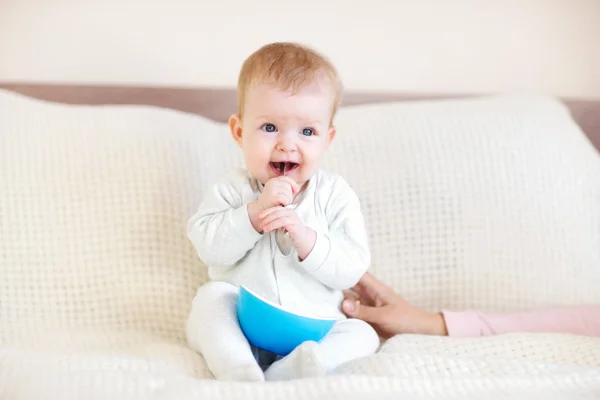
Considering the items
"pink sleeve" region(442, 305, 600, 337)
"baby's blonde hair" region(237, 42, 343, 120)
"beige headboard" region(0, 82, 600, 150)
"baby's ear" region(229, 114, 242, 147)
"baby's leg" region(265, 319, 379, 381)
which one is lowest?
"pink sleeve" region(442, 305, 600, 337)

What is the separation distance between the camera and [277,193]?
1.03 m

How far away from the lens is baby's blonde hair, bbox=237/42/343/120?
41.7 inches

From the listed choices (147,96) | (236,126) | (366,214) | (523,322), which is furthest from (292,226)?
(147,96)

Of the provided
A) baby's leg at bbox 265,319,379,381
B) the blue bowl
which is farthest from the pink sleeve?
the blue bowl

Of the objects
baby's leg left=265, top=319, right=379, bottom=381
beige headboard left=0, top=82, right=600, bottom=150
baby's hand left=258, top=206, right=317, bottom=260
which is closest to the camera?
baby's leg left=265, top=319, right=379, bottom=381

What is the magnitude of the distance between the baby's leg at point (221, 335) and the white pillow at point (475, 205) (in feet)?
1.28

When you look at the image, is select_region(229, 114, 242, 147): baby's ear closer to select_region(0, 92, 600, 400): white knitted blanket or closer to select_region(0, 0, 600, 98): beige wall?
select_region(0, 92, 600, 400): white knitted blanket

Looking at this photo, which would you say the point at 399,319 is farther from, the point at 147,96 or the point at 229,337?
the point at 147,96

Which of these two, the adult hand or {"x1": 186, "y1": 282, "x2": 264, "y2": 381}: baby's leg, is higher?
{"x1": 186, "y1": 282, "x2": 264, "y2": 381}: baby's leg

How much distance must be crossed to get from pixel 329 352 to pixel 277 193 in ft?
0.82

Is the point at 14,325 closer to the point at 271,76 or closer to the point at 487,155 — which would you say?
the point at 271,76

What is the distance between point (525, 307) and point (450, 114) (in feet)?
1.46

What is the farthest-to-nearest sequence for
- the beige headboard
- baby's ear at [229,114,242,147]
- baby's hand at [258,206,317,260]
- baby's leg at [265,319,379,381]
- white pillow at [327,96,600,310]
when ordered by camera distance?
the beige headboard < white pillow at [327,96,600,310] < baby's ear at [229,114,242,147] < baby's hand at [258,206,317,260] < baby's leg at [265,319,379,381]

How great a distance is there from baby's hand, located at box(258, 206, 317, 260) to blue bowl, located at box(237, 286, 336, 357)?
11cm
